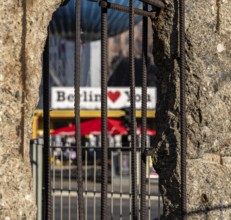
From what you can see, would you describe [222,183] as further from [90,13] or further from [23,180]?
[90,13]

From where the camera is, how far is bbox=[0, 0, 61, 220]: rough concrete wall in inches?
130

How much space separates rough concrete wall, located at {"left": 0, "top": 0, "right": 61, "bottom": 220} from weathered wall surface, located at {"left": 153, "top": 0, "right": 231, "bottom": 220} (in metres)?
1.42

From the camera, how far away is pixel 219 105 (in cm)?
482

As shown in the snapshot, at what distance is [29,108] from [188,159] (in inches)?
58.2

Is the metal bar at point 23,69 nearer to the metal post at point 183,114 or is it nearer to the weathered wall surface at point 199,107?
the metal post at point 183,114

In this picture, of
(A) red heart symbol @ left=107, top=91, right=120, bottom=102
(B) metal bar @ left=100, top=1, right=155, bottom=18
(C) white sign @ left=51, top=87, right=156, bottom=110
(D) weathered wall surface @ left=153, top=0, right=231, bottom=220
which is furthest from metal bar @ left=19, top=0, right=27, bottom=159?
(A) red heart symbol @ left=107, top=91, right=120, bottom=102

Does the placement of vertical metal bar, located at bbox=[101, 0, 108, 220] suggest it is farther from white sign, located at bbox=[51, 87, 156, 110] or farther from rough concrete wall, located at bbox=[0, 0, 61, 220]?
white sign, located at bbox=[51, 87, 156, 110]

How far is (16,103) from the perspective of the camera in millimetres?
3361

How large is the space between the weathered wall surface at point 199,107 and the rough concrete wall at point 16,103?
142 centimetres

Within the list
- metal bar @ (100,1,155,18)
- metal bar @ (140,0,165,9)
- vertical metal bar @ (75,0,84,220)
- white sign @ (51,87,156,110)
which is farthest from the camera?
white sign @ (51,87,156,110)

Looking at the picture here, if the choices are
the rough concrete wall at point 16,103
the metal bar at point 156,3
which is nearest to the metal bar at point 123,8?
the metal bar at point 156,3

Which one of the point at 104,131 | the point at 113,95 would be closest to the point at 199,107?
the point at 104,131

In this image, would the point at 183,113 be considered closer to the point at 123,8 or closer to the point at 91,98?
the point at 123,8

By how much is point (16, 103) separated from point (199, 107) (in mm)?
1577
